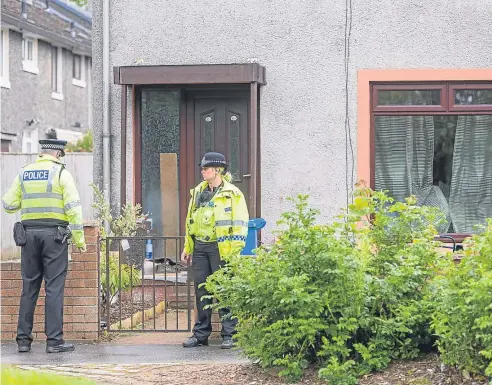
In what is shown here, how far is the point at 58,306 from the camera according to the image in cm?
1008

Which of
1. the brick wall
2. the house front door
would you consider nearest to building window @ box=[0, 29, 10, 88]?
the house front door

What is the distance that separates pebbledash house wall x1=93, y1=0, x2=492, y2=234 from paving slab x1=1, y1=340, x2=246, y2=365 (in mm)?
4011

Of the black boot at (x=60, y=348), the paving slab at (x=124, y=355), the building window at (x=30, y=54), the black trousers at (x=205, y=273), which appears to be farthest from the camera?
the building window at (x=30, y=54)

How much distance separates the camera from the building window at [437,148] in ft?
45.4

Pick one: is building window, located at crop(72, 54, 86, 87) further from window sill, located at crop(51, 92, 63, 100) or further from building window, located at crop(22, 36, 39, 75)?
building window, located at crop(22, 36, 39, 75)

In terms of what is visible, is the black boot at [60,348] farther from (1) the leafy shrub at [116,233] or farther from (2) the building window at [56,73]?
(2) the building window at [56,73]

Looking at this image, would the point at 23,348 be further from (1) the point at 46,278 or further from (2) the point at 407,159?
(2) the point at 407,159

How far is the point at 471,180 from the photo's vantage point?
14.0 metres

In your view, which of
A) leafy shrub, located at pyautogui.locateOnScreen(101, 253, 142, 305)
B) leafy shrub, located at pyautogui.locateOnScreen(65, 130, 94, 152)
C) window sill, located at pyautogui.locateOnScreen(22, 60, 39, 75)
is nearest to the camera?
leafy shrub, located at pyautogui.locateOnScreen(101, 253, 142, 305)

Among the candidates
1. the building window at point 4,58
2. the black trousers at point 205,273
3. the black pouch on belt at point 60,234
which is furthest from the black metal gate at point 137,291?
Answer: the building window at point 4,58

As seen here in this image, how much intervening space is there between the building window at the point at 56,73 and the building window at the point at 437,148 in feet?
63.1

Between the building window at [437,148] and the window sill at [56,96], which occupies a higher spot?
the window sill at [56,96]

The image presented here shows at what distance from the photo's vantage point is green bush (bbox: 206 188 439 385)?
7664 mm

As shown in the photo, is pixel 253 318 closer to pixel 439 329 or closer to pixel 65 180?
pixel 439 329
